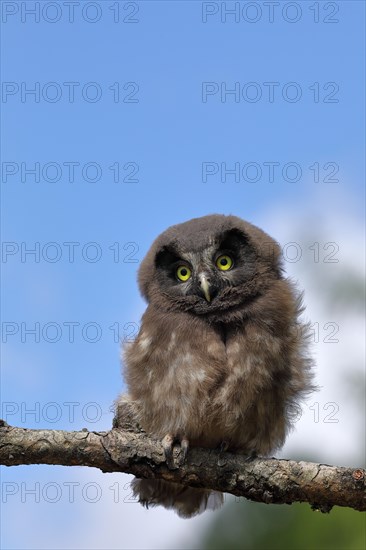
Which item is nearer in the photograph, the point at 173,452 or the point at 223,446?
the point at 173,452

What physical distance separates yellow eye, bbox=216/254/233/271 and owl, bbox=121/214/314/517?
0.01m

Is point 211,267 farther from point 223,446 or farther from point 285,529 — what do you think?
point 285,529

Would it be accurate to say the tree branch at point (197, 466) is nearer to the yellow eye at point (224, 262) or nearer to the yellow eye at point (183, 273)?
the yellow eye at point (183, 273)

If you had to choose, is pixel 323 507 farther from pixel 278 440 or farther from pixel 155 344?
pixel 155 344

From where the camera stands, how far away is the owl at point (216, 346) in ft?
18.6

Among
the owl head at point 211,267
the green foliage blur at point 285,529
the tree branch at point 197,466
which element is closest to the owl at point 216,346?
the owl head at point 211,267

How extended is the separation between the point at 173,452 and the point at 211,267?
1294 millimetres

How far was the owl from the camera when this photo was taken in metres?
5.68

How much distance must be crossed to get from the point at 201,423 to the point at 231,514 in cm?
1862

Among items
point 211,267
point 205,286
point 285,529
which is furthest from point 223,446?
point 285,529

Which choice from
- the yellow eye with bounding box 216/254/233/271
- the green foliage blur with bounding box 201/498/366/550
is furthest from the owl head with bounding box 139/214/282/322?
the green foliage blur with bounding box 201/498/366/550

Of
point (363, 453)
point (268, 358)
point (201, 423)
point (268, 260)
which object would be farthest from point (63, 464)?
point (363, 453)

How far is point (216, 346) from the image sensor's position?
572 cm

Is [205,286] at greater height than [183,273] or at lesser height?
lesser
